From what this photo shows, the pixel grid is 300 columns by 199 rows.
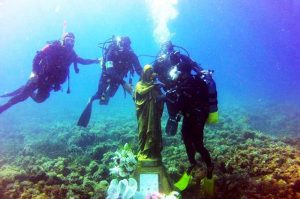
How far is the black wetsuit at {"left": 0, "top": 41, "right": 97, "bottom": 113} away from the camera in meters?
10.9

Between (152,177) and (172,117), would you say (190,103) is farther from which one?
(152,177)

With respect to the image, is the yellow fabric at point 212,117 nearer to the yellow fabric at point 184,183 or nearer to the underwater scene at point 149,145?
the underwater scene at point 149,145

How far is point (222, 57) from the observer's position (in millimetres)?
197125

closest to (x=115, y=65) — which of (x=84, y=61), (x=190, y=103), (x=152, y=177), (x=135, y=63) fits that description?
(x=135, y=63)

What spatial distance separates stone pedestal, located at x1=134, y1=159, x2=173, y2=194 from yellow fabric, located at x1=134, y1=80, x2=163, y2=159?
0.58 ft

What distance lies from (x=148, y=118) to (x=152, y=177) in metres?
1.43

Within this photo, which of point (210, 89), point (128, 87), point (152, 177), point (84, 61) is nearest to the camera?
point (210, 89)

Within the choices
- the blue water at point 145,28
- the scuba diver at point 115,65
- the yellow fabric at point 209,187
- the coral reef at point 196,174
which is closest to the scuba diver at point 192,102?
the yellow fabric at point 209,187

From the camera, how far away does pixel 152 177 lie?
296 inches

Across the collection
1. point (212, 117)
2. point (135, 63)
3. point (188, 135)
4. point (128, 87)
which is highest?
point (135, 63)

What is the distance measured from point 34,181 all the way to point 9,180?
25.6 inches

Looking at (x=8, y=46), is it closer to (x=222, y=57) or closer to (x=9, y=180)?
(x=222, y=57)

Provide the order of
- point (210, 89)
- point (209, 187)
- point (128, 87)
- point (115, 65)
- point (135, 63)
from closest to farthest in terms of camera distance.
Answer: point (210, 89)
point (209, 187)
point (128, 87)
point (115, 65)
point (135, 63)

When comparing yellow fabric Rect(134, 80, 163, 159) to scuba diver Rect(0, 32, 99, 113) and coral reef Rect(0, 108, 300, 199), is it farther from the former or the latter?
scuba diver Rect(0, 32, 99, 113)
